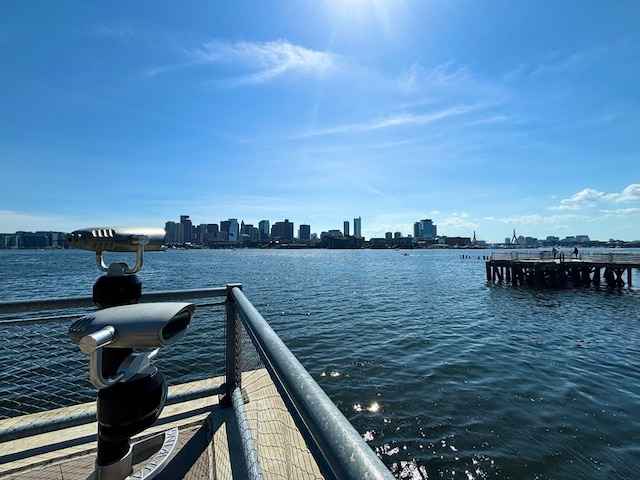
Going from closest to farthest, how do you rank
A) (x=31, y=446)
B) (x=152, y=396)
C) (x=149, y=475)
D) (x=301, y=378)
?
(x=301, y=378)
(x=152, y=396)
(x=149, y=475)
(x=31, y=446)

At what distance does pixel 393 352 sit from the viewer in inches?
433

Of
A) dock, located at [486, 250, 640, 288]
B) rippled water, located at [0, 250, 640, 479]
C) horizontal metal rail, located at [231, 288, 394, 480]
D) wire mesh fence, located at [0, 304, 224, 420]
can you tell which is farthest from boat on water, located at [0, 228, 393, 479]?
dock, located at [486, 250, 640, 288]

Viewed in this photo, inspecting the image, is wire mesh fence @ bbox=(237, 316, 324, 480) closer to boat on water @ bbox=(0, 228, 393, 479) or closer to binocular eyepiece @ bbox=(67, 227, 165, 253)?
boat on water @ bbox=(0, 228, 393, 479)

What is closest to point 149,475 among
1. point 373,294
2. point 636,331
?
point 636,331

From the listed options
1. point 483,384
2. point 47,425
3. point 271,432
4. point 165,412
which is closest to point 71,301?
point 47,425

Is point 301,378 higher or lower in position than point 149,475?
higher

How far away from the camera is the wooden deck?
2293 mm

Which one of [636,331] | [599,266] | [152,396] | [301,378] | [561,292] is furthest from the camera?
[599,266]

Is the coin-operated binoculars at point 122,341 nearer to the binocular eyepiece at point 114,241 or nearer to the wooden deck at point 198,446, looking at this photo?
the binocular eyepiece at point 114,241

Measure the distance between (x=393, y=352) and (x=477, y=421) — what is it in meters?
4.26

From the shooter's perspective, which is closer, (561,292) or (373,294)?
(373,294)

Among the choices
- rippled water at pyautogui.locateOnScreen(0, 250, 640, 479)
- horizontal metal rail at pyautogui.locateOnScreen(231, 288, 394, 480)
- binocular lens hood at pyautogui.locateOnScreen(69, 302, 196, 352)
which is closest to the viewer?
horizontal metal rail at pyautogui.locateOnScreen(231, 288, 394, 480)

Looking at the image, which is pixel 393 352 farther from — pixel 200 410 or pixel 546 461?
pixel 200 410

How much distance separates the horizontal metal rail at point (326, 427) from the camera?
2.35ft
